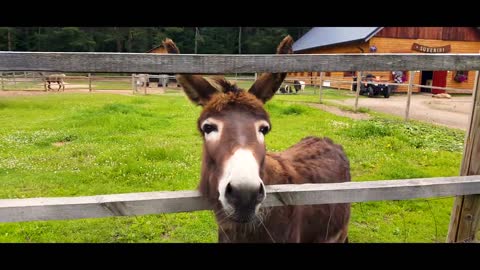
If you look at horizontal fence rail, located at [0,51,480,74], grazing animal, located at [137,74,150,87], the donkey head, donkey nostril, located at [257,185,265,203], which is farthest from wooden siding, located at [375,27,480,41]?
donkey nostril, located at [257,185,265,203]

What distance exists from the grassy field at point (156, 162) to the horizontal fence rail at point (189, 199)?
1993mm

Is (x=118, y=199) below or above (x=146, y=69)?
below

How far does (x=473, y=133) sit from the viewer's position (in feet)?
8.98

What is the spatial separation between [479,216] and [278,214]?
165 cm

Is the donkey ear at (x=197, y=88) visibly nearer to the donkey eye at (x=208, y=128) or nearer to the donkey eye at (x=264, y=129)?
the donkey eye at (x=208, y=128)

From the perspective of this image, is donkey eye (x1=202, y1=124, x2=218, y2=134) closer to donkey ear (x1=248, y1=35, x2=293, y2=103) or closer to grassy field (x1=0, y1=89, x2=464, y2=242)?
donkey ear (x1=248, y1=35, x2=293, y2=103)

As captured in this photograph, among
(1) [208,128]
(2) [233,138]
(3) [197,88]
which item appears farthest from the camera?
(3) [197,88]

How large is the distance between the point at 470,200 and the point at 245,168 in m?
2.10

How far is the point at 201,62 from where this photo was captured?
6.32 ft

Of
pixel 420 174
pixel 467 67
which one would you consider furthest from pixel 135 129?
pixel 467 67

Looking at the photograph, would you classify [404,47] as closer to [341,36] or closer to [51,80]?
[341,36]

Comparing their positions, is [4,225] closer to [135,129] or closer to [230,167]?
[230,167]

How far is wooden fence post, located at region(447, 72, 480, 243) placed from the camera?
270cm

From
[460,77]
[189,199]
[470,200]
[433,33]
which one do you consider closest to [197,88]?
[189,199]
